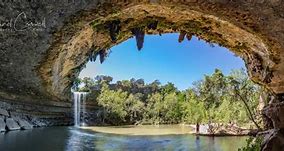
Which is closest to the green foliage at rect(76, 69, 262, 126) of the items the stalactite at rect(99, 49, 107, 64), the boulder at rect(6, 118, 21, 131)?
the stalactite at rect(99, 49, 107, 64)

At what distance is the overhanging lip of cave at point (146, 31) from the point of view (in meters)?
7.45

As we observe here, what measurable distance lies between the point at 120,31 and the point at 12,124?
1232cm

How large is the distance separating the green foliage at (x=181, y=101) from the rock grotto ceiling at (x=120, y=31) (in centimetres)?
696

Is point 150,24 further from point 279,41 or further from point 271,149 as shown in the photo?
point 271,149

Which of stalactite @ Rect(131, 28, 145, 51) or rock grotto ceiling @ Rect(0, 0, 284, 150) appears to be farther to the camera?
stalactite @ Rect(131, 28, 145, 51)

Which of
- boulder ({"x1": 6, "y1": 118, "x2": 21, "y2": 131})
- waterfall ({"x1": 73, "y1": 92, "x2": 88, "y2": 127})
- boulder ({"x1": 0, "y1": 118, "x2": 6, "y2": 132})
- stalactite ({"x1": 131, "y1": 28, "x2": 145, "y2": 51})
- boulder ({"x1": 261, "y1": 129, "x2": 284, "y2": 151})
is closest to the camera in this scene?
boulder ({"x1": 261, "y1": 129, "x2": 284, "y2": 151})

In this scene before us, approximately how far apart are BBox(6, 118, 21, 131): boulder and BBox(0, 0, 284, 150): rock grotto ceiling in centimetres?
741

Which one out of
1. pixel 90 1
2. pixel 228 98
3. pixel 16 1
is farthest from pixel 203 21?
pixel 228 98

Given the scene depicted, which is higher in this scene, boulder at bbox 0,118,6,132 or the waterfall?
the waterfall

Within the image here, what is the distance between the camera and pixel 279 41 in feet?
20.8

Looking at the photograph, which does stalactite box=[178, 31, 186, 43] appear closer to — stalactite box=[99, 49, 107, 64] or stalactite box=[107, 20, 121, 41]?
stalactite box=[107, 20, 121, 41]

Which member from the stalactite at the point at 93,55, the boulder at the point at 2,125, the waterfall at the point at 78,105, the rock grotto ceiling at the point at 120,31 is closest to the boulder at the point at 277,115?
the rock grotto ceiling at the point at 120,31

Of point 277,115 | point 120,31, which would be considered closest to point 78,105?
point 120,31

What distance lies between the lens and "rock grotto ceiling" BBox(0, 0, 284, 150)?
20.7 ft
